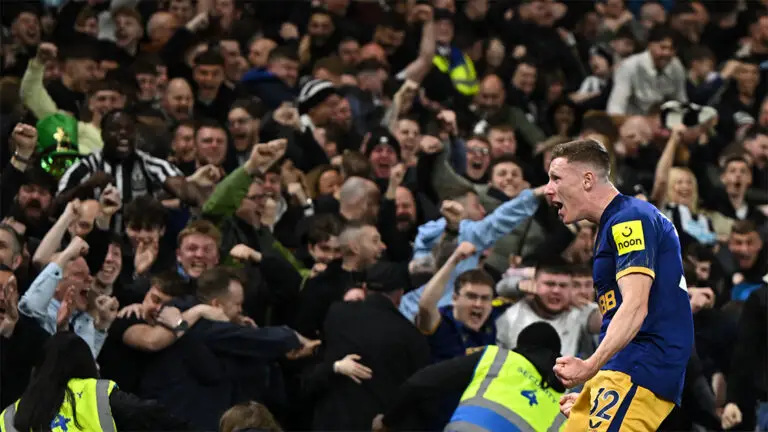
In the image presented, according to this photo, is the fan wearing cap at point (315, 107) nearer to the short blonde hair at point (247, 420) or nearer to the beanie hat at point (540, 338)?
the beanie hat at point (540, 338)

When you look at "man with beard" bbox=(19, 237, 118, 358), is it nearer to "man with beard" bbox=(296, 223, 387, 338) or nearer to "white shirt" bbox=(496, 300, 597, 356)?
"man with beard" bbox=(296, 223, 387, 338)

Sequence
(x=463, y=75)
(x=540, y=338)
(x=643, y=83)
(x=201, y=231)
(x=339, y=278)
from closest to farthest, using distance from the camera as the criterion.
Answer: (x=540, y=338)
(x=201, y=231)
(x=339, y=278)
(x=463, y=75)
(x=643, y=83)

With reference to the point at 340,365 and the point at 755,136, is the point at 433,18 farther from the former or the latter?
the point at 340,365

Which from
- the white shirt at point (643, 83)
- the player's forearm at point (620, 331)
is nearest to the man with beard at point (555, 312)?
the player's forearm at point (620, 331)

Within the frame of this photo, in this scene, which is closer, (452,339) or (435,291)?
(435,291)

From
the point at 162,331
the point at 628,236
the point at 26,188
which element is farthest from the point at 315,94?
the point at 628,236

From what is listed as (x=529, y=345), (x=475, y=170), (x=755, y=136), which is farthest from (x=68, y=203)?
(x=755, y=136)

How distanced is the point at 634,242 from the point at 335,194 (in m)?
6.18

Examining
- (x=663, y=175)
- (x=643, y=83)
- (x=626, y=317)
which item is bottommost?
(x=643, y=83)

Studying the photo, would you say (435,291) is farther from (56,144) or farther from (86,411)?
A: (56,144)

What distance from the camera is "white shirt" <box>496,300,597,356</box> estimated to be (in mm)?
10016

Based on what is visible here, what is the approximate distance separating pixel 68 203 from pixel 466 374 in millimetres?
3337

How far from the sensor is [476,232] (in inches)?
418

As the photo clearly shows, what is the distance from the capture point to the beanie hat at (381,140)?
43.9 ft
